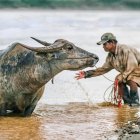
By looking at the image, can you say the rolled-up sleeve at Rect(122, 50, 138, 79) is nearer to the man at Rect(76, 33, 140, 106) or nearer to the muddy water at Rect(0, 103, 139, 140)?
the man at Rect(76, 33, 140, 106)

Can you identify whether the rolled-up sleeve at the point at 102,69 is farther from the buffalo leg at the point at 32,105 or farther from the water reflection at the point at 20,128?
the water reflection at the point at 20,128

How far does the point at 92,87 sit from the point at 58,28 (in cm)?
1840

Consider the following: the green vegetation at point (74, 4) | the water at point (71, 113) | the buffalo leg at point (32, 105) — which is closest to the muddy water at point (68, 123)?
the water at point (71, 113)

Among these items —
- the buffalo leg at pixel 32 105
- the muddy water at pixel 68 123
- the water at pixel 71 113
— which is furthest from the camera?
the buffalo leg at pixel 32 105

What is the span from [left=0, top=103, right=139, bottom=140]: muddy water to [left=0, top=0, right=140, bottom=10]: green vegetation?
22.5m

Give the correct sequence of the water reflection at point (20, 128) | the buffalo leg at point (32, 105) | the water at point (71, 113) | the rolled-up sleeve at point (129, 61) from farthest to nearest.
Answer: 1. the rolled-up sleeve at point (129, 61)
2. the buffalo leg at point (32, 105)
3. the water at point (71, 113)
4. the water reflection at point (20, 128)

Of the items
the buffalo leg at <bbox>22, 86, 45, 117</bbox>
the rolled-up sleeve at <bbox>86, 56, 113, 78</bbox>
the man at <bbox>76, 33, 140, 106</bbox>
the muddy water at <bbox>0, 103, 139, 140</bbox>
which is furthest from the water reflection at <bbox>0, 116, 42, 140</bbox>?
the rolled-up sleeve at <bbox>86, 56, 113, 78</bbox>

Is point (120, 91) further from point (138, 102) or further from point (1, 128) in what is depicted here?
point (1, 128)

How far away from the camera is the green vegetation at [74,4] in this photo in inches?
1423

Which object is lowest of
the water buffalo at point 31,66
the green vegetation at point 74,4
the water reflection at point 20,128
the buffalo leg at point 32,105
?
the water reflection at point 20,128

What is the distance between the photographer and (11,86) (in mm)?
10992

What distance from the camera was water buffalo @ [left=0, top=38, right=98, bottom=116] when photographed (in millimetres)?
10875

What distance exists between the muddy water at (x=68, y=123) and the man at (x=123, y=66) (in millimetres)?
494

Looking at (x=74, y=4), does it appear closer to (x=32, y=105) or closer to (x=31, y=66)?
(x=32, y=105)
